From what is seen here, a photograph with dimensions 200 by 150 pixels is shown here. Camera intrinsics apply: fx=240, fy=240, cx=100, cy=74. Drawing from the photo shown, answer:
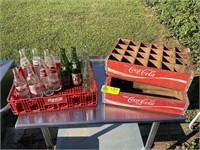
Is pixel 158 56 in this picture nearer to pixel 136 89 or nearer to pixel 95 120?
pixel 136 89

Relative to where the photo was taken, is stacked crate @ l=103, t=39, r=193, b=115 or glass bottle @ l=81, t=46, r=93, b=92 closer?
stacked crate @ l=103, t=39, r=193, b=115

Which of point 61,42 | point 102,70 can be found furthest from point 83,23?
point 102,70

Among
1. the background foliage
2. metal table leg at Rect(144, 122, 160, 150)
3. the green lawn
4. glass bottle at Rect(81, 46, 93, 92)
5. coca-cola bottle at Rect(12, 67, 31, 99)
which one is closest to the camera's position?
coca-cola bottle at Rect(12, 67, 31, 99)

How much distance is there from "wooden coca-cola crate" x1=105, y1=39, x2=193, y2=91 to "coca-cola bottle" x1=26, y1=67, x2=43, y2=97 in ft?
2.01

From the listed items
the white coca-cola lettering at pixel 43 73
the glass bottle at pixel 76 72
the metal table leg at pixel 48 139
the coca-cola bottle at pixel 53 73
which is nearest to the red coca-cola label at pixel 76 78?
the glass bottle at pixel 76 72

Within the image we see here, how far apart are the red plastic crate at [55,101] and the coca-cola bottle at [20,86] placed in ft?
0.16

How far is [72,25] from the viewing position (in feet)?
17.6

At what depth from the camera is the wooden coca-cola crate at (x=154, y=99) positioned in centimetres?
201

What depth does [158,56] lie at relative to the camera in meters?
2.14

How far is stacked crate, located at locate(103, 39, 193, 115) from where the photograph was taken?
196cm

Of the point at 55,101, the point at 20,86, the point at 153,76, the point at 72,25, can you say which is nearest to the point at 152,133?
the point at 153,76

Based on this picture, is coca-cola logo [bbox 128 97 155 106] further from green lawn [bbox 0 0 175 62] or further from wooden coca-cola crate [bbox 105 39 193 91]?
green lawn [bbox 0 0 175 62]

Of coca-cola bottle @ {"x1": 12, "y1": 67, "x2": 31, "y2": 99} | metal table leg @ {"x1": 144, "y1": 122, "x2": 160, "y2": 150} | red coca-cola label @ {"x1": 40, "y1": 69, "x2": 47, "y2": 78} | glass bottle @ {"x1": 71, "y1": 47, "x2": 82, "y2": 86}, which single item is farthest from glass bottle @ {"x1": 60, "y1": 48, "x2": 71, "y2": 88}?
metal table leg @ {"x1": 144, "y1": 122, "x2": 160, "y2": 150}

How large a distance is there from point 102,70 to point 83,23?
310 centimetres
